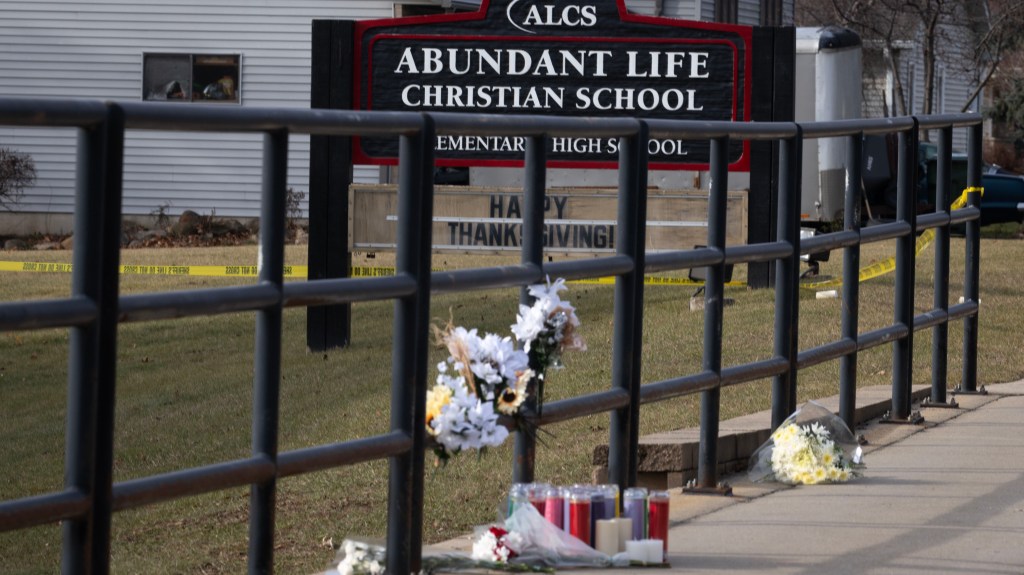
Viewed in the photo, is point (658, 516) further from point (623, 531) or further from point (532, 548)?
point (532, 548)

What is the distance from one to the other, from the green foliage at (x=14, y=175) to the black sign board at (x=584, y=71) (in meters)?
13.5

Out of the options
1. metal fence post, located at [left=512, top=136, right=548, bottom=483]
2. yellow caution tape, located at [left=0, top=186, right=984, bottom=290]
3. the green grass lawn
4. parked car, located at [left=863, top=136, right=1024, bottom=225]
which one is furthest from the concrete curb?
parked car, located at [left=863, top=136, right=1024, bottom=225]

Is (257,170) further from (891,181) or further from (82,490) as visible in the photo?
(82,490)

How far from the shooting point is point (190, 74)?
24.2m

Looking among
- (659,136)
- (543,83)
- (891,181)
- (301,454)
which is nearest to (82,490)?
(301,454)

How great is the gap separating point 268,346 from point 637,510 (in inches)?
53.2

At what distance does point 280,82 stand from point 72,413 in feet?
70.2

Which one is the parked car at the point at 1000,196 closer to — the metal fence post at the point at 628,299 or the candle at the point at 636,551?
the metal fence post at the point at 628,299

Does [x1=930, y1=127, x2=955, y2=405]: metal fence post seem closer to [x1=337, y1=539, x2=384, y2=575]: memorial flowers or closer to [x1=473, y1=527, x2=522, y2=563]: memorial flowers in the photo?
[x1=473, y1=527, x2=522, y2=563]: memorial flowers

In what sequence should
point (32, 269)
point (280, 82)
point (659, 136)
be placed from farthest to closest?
point (280, 82) → point (32, 269) → point (659, 136)

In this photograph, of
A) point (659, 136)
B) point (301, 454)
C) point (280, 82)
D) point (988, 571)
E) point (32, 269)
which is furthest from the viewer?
point (280, 82)

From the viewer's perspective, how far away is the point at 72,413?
10.9 feet

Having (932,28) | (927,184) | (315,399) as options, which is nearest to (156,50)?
(927,184)

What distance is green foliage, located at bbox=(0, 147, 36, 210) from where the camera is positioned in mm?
24109
